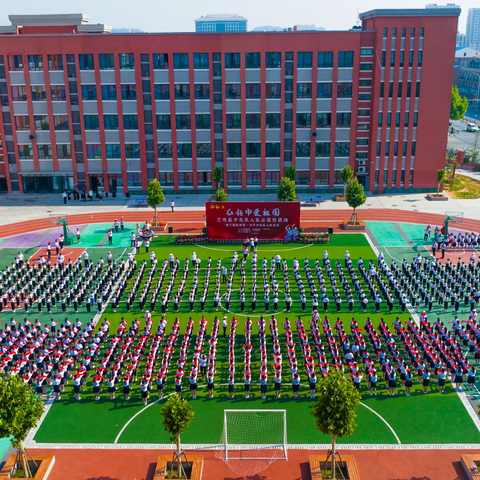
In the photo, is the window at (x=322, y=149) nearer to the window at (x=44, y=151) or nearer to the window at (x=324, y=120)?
the window at (x=324, y=120)

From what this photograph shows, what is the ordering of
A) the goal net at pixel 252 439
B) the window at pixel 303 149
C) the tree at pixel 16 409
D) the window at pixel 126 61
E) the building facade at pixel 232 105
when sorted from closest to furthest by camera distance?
the tree at pixel 16 409 < the goal net at pixel 252 439 < the building facade at pixel 232 105 < the window at pixel 126 61 < the window at pixel 303 149

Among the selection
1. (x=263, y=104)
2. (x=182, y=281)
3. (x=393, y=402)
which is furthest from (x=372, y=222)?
(x=393, y=402)

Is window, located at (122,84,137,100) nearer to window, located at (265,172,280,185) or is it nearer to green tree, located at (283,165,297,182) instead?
window, located at (265,172,280,185)

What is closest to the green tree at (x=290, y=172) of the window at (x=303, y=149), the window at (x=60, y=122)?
the window at (x=303, y=149)

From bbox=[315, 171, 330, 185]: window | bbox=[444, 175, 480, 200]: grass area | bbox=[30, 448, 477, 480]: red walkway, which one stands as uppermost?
bbox=[315, 171, 330, 185]: window

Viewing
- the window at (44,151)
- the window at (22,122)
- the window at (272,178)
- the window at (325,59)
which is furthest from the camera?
the window at (272,178)

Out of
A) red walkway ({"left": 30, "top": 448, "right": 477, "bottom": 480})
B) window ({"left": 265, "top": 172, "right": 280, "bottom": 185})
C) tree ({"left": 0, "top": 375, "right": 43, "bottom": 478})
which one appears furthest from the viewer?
window ({"left": 265, "top": 172, "right": 280, "bottom": 185})

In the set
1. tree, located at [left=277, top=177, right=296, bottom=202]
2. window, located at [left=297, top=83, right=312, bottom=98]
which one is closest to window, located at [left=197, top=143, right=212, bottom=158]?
window, located at [left=297, top=83, right=312, bottom=98]
